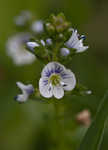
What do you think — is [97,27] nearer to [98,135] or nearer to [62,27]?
[62,27]

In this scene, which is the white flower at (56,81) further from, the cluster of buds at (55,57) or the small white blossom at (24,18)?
the small white blossom at (24,18)

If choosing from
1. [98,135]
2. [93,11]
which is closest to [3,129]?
[98,135]

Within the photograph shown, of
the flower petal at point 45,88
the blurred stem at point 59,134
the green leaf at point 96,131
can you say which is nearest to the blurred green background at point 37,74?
the blurred stem at point 59,134

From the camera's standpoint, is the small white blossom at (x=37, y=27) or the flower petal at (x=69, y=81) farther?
the small white blossom at (x=37, y=27)

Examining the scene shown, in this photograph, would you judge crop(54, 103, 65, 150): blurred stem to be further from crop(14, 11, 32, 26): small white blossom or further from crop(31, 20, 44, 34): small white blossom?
crop(14, 11, 32, 26): small white blossom

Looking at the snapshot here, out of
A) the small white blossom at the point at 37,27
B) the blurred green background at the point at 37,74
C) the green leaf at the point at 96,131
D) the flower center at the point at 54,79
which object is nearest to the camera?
the green leaf at the point at 96,131

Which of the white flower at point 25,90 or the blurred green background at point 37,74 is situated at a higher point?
the white flower at point 25,90

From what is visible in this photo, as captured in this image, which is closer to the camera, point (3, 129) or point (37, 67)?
point (3, 129)
